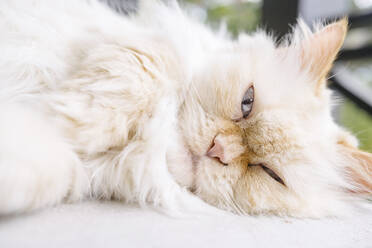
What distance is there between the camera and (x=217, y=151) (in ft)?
3.18

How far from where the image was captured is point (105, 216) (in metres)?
0.78

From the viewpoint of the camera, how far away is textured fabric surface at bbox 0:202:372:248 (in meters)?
0.65

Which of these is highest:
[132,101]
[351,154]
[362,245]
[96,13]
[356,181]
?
[96,13]

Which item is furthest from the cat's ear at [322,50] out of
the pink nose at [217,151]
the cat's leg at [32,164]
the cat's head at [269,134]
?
the cat's leg at [32,164]

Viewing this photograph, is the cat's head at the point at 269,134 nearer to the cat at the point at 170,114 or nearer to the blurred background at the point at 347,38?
the cat at the point at 170,114

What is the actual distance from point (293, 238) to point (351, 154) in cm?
50

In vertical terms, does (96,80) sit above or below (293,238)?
above

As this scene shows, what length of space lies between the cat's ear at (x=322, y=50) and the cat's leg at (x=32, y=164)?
2.90 ft

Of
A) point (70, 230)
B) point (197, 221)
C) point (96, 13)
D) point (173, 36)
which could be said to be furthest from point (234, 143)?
point (96, 13)

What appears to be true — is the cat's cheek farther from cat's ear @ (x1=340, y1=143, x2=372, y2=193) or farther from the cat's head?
cat's ear @ (x1=340, y1=143, x2=372, y2=193)

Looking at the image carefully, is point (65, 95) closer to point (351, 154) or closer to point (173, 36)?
point (173, 36)

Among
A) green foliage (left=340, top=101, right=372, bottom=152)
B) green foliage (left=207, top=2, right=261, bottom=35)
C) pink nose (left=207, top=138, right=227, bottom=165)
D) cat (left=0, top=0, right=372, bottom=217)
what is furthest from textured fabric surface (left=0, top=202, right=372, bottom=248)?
green foliage (left=207, top=2, right=261, bottom=35)

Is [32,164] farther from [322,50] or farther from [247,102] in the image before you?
[322,50]

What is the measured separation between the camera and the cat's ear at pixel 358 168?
1.11 metres
